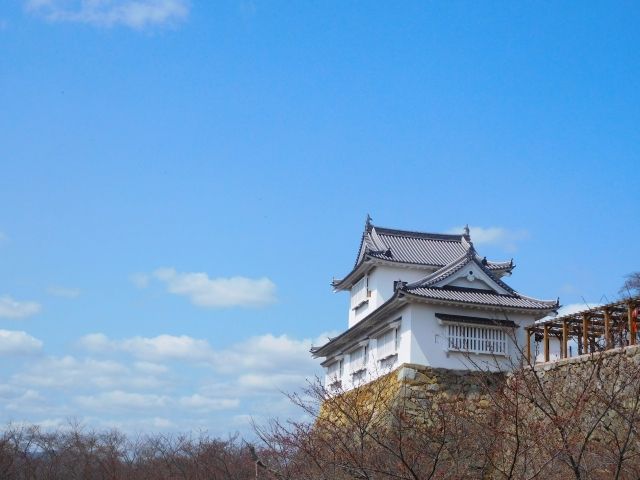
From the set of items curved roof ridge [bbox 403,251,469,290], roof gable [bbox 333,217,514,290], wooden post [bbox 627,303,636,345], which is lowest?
wooden post [bbox 627,303,636,345]

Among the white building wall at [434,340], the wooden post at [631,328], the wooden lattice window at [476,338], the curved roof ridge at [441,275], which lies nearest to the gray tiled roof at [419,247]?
the curved roof ridge at [441,275]

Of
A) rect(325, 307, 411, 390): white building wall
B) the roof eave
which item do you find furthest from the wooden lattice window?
rect(325, 307, 411, 390): white building wall

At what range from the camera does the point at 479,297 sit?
23484 mm

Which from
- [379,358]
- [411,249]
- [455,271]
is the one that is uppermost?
[411,249]

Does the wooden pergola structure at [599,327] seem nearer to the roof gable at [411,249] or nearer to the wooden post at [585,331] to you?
the wooden post at [585,331]

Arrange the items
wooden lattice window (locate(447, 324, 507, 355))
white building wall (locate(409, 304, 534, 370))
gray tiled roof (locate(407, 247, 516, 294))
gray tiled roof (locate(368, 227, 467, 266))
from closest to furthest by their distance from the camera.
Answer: white building wall (locate(409, 304, 534, 370)) → wooden lattice window (locate(447, 324, 507, 355)) → gray tiled roof (locate(407, 247, 516, 294)) → gray tiled roof (locate(368, 227, 467, 266))

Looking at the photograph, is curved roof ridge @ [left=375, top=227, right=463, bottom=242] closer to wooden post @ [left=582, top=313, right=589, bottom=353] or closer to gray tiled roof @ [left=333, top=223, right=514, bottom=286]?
gray tiled roof @ [left=333, top=223, right=514, bottom=286]

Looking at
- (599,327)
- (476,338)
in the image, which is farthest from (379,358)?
(599,327)

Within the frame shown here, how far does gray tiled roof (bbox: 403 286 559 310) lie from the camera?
22750 millimetres

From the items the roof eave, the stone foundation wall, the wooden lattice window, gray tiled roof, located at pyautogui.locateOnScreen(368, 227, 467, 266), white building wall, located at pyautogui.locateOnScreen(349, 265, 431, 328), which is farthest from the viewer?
gray tiled roof, located at pyautogui.locateOnScreen(368, 227, 467, 266)

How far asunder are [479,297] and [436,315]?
157 centimetres

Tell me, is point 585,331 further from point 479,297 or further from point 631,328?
point 479,297

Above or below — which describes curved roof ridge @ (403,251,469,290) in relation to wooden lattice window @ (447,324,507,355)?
above

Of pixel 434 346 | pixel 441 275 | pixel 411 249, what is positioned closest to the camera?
pixel 434 346
